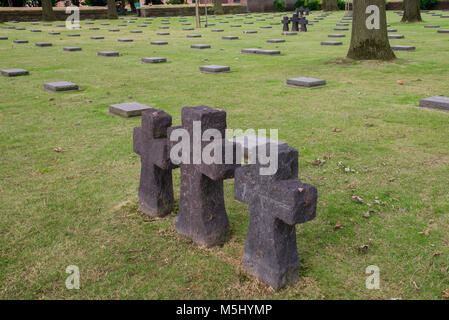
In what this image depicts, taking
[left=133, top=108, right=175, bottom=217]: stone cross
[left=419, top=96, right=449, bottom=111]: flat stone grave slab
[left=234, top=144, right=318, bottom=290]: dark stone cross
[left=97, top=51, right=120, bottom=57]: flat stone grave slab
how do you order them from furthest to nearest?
[left=97, top=51, right=120, bottom=57]: flat stone grave slab < [left=419, top=96, right=449, bottom=111]: flat stone grave slab < [left=133, top=108, right=175, bottom=217]: stone cross < [left=234, top=144, right=318, bottom=290]: dark stone cross

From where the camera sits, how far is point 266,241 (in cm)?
248

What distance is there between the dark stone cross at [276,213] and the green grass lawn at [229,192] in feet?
0.38

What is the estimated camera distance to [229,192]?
3850 millimetres

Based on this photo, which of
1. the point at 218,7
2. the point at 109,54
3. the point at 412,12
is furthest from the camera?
the point at 218,7

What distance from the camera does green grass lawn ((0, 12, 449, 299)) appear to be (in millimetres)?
2582

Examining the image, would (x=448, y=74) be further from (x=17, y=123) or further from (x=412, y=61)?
(x=17, y=123)
